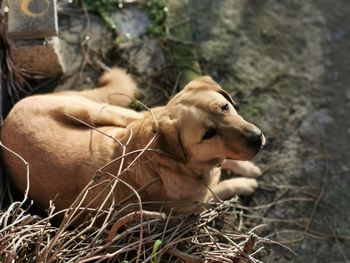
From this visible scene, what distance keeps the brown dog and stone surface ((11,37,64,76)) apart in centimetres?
49

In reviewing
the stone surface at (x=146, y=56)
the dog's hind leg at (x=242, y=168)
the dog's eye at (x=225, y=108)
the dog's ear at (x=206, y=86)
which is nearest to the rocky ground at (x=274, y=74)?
the stone surface at (x=146, y=56)

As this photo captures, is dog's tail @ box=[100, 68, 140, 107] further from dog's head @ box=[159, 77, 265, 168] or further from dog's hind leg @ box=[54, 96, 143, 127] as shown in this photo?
dog's head @ box=[159, 77, 265, 168]

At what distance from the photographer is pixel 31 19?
4.23m

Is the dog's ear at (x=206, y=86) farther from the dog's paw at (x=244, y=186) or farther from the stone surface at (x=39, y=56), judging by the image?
the stone surface at (x=39, y=56)

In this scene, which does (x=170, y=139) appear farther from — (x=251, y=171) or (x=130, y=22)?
(x=130, y=22)

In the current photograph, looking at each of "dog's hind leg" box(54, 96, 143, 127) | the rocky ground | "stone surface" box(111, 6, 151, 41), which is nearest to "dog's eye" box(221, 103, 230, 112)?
"dog's hind leg" box(54, 96, 143, 127)

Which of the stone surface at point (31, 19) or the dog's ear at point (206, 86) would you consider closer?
the dog's ear at point (206, 86)

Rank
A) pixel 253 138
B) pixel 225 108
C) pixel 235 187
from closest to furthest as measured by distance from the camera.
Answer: pixel 253 138, pixel 225 108, pixel 235 187

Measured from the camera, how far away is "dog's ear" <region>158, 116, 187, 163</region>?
346 centimetres

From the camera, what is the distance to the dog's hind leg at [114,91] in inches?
173

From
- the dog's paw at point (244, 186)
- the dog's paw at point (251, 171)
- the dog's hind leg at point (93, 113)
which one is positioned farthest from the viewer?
the dog's paw at point (251, 171)

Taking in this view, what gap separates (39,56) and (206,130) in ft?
5.86

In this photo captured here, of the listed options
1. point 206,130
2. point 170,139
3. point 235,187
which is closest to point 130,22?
point 235,187

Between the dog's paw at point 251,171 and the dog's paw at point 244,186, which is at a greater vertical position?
the dog's paw at point 251,171
